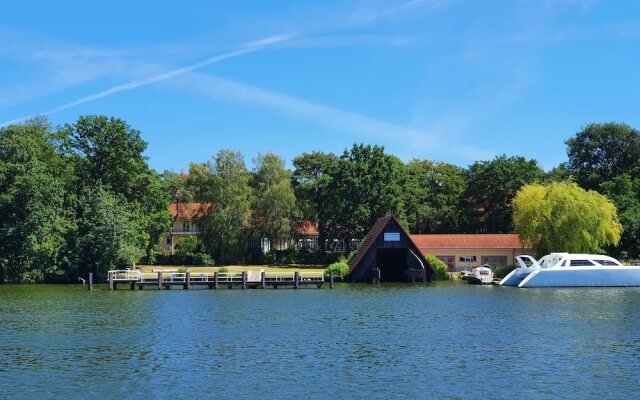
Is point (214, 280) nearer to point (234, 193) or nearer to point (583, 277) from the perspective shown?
point (234, 193)

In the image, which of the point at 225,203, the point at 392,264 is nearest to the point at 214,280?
the point at 392,264

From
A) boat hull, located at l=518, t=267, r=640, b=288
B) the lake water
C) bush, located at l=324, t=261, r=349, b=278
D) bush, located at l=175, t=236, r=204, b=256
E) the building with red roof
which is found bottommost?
the lake water

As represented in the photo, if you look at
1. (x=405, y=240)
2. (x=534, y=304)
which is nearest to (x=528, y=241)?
(x=405, y=240)

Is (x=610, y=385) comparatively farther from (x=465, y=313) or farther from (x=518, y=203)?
(x=518, y=203)

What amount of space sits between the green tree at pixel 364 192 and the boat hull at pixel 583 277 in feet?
78.8

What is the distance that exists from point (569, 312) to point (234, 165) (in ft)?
198

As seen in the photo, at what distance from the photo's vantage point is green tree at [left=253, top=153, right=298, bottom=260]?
9431 centimetres

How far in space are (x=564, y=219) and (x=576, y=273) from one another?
7740 mm

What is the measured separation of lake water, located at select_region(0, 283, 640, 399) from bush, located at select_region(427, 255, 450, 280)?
19.9 meters

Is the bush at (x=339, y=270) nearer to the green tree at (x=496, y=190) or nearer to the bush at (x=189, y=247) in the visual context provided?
the green tree at (x=496, y=190)

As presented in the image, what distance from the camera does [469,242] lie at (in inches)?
3219

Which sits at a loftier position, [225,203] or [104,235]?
[225,203]

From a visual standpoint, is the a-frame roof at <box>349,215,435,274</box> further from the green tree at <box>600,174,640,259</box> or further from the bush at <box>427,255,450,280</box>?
the green tree at <box>600,174,640,259</box>

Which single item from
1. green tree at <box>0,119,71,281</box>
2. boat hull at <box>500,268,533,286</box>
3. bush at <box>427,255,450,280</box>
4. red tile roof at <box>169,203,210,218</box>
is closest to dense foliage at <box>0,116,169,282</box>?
green tree at <box>0,119,71,281</box>
